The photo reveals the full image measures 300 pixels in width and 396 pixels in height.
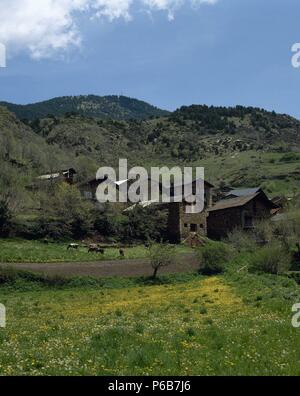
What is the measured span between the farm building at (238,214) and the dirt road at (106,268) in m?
28.6

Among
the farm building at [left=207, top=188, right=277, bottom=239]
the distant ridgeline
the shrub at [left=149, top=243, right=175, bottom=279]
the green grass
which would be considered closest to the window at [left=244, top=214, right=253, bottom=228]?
the farm building at [left=207, top=188, right=277, bottom=239]

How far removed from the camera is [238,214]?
264 feet

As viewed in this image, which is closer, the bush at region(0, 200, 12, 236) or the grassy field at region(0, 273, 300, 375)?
the grassy field at region(0, 273, 300, 375)

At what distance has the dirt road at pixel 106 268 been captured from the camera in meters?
44.0

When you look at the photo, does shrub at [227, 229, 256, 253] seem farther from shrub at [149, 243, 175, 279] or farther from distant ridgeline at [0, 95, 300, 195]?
distant ridgeline at [0, 95, 300, 195]

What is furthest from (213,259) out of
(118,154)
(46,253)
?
(118,154)

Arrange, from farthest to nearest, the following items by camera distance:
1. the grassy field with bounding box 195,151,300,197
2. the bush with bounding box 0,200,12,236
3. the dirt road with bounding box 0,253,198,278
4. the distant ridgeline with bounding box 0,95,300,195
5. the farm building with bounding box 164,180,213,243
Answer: the grassy field with bounding box 195,151,300,197
the distant ridgeline with bounding box 0,95,300,195
the farm building with bounding box 164,180,213,243
the bush with bounding box 0,200,12,236
the dirt road with bounding box 0,253,198,278

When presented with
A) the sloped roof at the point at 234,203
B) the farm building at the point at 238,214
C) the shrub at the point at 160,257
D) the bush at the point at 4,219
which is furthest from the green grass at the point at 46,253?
the sloped roof at the point at 234,203

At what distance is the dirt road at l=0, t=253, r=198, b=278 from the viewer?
4397 cm

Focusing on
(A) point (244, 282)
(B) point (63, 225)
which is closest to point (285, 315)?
(A) point (244, 282)

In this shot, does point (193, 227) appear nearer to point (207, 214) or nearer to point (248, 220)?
point (207, 214)

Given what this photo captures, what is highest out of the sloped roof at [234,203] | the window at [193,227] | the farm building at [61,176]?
the farm building at [61,176]

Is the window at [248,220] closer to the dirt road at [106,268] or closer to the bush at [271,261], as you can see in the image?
the dirt road at [106,268]

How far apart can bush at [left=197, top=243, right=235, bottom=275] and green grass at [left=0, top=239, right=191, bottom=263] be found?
18.1ft
